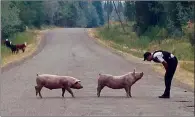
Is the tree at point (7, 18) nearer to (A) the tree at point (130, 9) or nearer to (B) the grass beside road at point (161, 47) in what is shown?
(B) the grass beside road at point (161, 47)

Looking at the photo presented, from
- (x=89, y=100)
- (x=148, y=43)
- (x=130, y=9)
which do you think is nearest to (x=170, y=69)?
(x=89, y=100)

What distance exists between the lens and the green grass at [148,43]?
35434 mm

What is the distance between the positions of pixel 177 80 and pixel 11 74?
6626 mm

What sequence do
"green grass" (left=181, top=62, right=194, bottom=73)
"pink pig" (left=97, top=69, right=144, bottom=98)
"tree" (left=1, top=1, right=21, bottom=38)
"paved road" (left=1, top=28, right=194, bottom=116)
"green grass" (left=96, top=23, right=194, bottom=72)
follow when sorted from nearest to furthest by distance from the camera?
"paved road" (left=1, top=28, right=194, bottom=116) < "pink pig" (left=97, top=69, right=144, bottom=98) < "green grass" (left=181, top=62, right=194, bottom=73) < "green grass" (left=96, top=23, right=194, bottom=72) < "tree" (left=1, top=1, right=21, bottom=38)

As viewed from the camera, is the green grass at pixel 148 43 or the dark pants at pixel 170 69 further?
the green grass at pixel 148 43

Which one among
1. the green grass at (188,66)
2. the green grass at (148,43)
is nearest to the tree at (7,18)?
the green grass at (148,43)

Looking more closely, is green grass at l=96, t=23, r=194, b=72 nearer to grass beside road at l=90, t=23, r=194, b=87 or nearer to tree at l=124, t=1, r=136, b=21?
grass beside road at l=90, t=23, r=194, b=87

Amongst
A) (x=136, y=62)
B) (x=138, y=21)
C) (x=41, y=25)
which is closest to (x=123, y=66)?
(x=136, y=62)

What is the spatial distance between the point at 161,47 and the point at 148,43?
7.24 metres

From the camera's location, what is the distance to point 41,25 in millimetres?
82625

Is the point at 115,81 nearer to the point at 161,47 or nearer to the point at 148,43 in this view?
the point at 161,47

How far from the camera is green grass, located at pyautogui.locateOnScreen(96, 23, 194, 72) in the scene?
35434mm

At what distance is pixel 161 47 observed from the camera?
140 feet

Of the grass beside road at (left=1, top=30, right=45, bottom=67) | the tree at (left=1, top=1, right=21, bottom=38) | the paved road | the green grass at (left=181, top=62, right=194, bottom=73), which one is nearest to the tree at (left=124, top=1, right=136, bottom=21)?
the grass beside road at (left=1, top=30, right=45, bottom=67)
